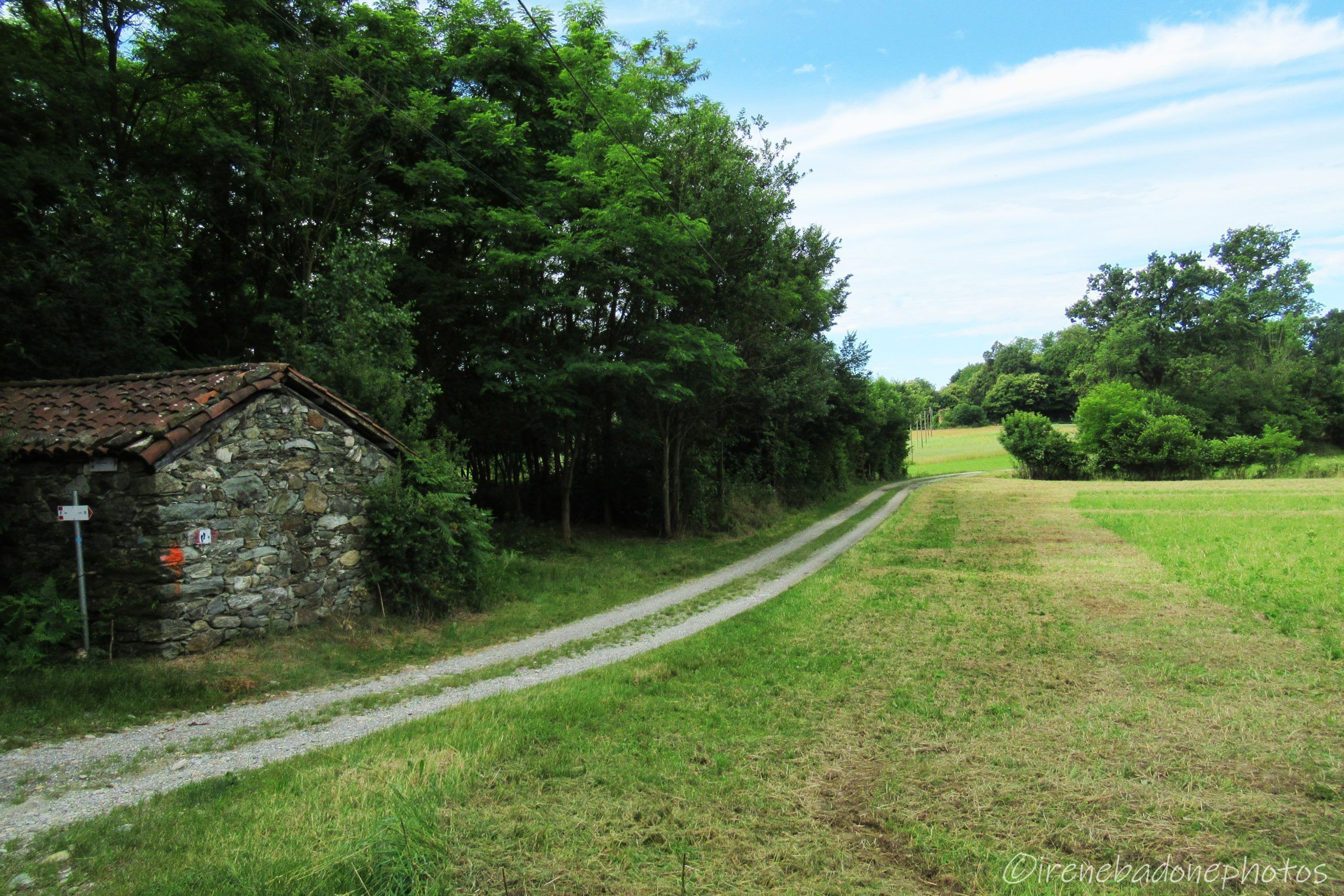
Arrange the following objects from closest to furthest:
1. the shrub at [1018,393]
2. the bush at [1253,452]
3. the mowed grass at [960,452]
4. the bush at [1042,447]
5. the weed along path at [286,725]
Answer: the weed along path at [286,725] < the bush at [1253,452] < the bush at [1042,447] < the mowed grass at [960,452] < the shrub at [1018,393]

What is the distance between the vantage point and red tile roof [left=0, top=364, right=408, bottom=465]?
25.4 feet

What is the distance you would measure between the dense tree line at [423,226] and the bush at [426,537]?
1211 mm

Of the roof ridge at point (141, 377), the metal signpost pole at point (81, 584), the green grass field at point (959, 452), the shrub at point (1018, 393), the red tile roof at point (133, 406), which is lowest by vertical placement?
the green grass field at point (959, 452)

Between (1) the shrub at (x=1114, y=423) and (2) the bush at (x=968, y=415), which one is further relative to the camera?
(2) the bush at (x=968, y=415)

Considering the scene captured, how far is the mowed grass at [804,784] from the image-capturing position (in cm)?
358

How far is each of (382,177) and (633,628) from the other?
12.3 meters

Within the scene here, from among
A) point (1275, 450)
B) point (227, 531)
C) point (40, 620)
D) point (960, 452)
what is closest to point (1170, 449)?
point (1275, 450)

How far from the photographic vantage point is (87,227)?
1016 centimetres

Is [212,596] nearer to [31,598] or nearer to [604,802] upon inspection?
[31,598]

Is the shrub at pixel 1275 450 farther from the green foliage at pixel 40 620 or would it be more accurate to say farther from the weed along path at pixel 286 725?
the green foliage at pixel 40 620

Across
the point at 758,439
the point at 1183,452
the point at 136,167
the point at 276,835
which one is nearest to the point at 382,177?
the point at 136,167

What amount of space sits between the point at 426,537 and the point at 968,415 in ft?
401

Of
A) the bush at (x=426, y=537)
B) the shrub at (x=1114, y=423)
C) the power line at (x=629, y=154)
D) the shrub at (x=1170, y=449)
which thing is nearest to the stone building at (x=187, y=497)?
the bush at (x=426, y=537)

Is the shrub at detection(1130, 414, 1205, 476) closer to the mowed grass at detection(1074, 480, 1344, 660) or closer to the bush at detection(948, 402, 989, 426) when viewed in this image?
the mowed grass at detection(1074, 480, 1344, 660)
